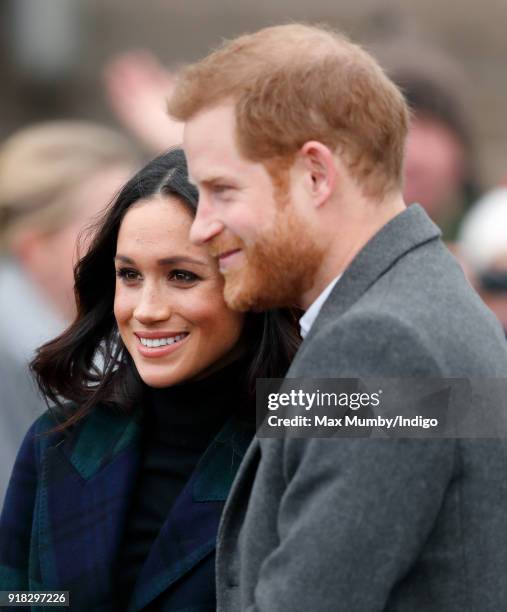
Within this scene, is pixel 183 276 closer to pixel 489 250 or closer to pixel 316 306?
pixel 316 306

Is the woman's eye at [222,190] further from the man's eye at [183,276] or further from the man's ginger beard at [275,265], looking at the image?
the man's eye at [183,276]

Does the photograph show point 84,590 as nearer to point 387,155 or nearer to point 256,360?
point 256,360

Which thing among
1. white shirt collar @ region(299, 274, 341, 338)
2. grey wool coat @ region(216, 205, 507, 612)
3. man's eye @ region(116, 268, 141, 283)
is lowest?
grey wool coat @ region(216, 205, 507, 612)

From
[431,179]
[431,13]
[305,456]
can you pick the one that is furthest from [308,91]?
[431,13]

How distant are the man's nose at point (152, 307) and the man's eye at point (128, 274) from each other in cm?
6

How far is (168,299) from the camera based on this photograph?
8.87 feet

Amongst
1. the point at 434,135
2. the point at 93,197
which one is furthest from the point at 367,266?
the point at 434,135

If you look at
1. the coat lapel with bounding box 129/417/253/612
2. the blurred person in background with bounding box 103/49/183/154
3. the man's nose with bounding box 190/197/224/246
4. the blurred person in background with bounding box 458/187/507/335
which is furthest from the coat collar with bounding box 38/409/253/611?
the blurred person in background with bounding box 103/49/183/154

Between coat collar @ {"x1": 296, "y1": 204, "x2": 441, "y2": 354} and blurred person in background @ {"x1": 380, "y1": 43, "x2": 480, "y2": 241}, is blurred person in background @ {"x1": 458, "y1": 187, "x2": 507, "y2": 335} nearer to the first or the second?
blurred person in background @ {"x1": 380, "y1": 43, "x2": 480, "y2": 241}

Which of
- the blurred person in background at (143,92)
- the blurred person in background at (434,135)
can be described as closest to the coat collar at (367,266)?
the blurred person in background at (434,135)

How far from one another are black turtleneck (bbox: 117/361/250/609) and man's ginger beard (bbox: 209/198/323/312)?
0.57 m

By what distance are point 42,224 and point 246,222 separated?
2579mm

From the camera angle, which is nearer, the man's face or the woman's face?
the man's face

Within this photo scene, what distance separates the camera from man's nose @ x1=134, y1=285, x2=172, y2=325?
269 centimetres
